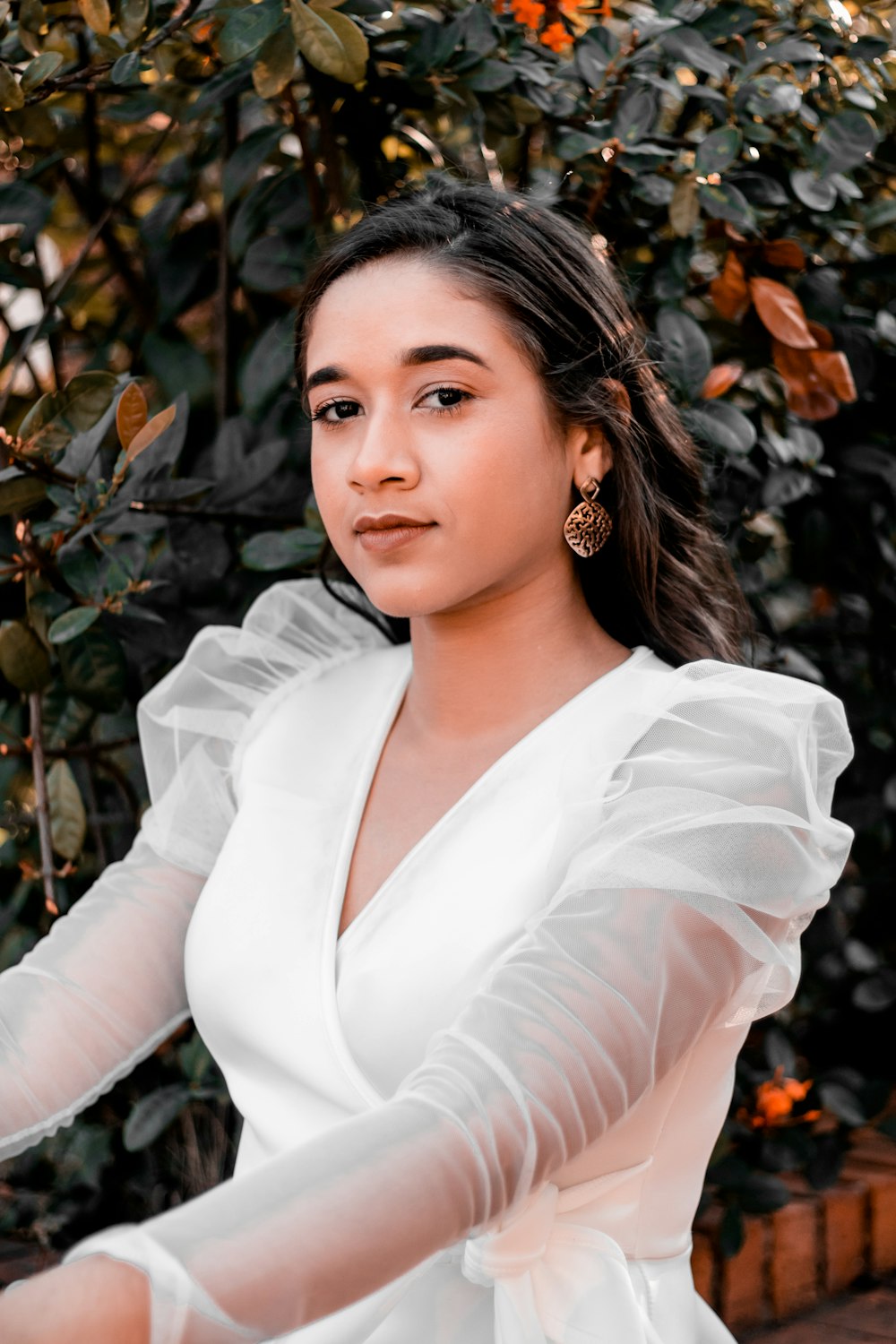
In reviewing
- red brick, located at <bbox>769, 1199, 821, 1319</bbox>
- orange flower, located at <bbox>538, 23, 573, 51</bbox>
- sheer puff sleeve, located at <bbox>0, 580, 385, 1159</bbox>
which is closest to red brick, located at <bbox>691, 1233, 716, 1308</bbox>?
red brick, located at <bbox>769, 1199, 821, 1319</bbox>

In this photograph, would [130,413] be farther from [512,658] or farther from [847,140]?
[847,140]

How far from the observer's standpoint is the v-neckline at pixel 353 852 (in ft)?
4.21

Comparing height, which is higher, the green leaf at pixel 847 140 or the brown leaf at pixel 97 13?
the brown leaf at pixel 97 13

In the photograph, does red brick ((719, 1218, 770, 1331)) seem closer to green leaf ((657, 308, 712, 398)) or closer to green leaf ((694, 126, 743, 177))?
green leaf ((657, 308, 712, 398))

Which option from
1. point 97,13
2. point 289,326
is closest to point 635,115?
point 289,326

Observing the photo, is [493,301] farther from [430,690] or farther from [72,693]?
[72,693]

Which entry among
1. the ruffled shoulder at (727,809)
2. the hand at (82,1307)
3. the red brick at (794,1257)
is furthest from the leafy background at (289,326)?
the hand at (82,1307)

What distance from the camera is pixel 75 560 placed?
157 cm

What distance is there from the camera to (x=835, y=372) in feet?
5.80

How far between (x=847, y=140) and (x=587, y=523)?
646 millimetres

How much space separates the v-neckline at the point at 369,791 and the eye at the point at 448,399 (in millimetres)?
297

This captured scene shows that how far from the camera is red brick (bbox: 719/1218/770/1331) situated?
2219 mm

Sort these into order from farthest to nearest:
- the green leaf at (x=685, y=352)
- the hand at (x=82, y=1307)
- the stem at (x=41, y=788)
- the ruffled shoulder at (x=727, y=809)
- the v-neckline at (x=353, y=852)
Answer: the green leaf at (x=685, y=352) < the stem at (x=41, y=788) < the v-neckline at (x=353, y=852) < the ruffled shoulder at (x=727, y=809) < the hand at (x=82, y=1307)

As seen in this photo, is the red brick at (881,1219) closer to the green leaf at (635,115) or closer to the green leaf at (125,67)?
the green leaf at (635,115)
